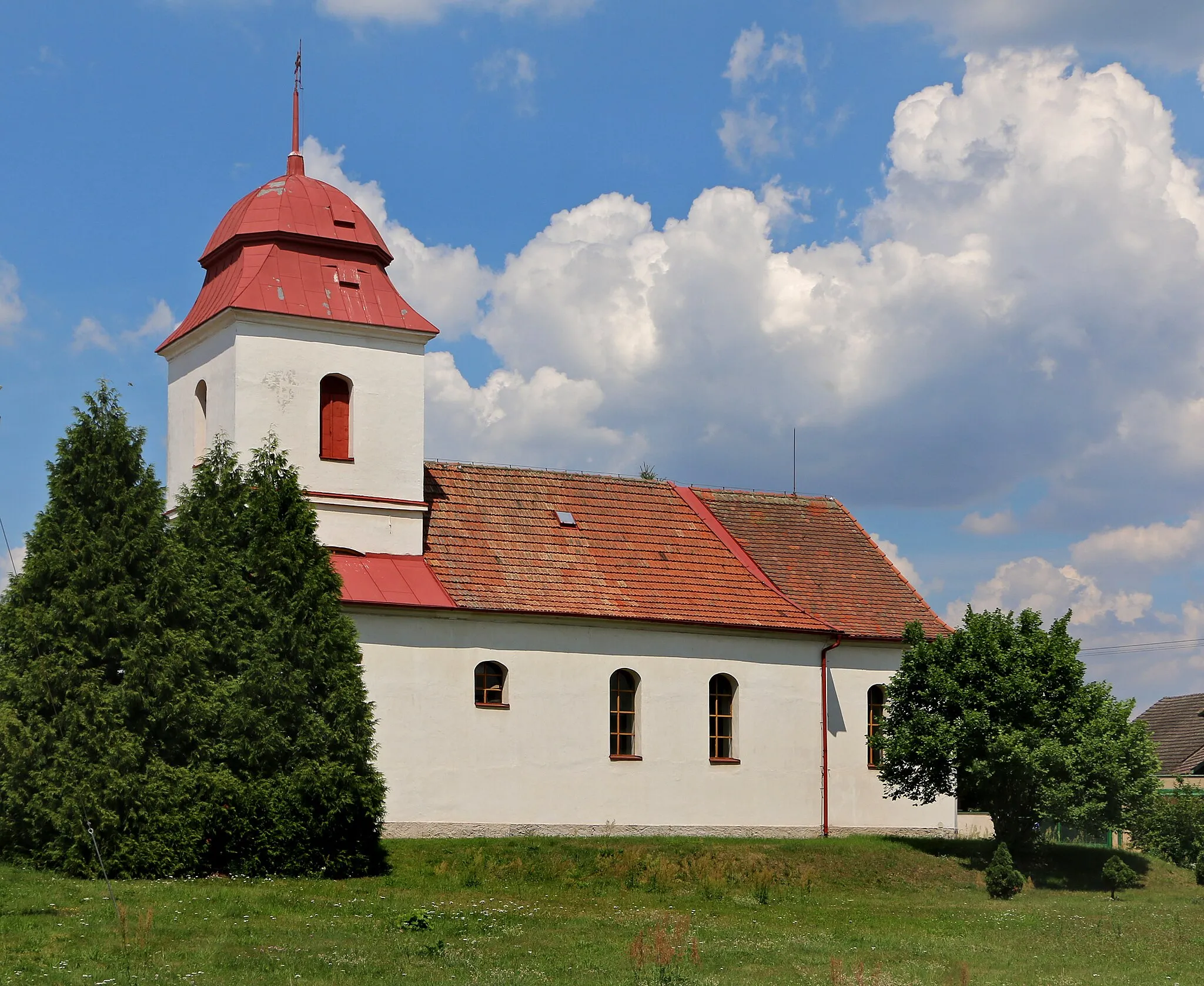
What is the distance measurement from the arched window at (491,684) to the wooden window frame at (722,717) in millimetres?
5360

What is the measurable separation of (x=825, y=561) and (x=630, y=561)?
660 cm

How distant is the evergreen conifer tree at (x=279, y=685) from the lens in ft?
90.0

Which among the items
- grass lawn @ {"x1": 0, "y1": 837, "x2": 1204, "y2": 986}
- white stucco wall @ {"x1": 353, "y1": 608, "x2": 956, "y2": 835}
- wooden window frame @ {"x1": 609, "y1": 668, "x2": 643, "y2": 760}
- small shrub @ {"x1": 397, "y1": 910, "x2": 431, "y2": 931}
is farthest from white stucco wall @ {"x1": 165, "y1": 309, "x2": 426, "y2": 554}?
small shrub @ {"x1": 397, "y1": 910, "x2": 431, "y2": 931}

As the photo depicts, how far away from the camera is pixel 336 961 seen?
61.3ft

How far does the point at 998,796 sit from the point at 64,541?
2078cm

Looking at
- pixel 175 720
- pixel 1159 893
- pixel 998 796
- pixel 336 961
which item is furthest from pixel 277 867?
pixel 1159 893

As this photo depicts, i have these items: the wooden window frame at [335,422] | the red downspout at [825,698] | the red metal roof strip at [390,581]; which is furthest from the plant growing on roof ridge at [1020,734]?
the wooden window frame at [335,422]

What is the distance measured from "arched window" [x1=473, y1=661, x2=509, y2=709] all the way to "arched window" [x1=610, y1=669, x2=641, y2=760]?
278 centimetres

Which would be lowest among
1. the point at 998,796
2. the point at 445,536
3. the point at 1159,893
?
the point at 1159,893

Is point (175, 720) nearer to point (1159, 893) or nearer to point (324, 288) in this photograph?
point (324, 288)

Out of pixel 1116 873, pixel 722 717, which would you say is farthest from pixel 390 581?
pixel 1116 873

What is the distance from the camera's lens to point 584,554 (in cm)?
3778

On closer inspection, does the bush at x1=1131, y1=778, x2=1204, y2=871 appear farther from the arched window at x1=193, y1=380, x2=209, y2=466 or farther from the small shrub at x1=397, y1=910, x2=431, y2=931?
the arched window at x1=193, y1=380, x2=209, y2=466

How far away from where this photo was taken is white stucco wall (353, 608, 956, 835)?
110 ft
